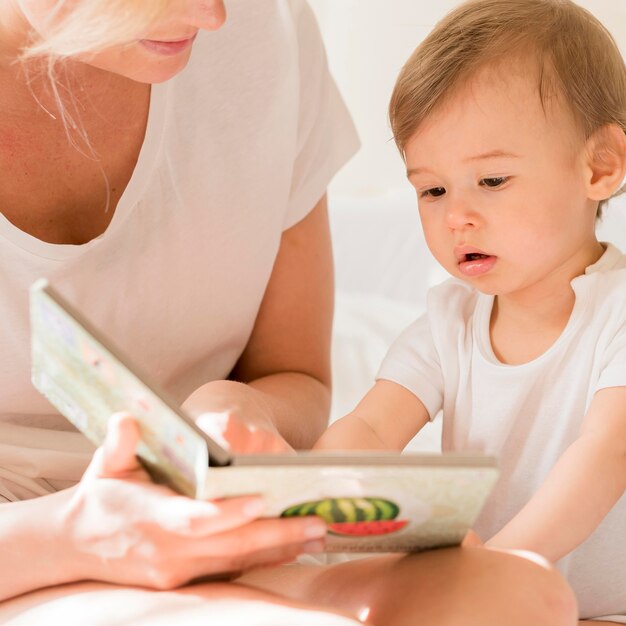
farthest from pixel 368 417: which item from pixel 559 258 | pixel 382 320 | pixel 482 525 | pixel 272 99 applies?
pixel 382 320

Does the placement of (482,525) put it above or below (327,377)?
below

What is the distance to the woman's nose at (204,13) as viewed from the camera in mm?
1064

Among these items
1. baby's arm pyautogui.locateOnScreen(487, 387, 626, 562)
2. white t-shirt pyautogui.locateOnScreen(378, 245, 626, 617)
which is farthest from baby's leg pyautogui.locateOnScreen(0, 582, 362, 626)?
white t-shirt pyautogui.locateOnScreen(378, 245, 626, 617)

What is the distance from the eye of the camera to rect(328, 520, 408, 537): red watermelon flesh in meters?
0.90

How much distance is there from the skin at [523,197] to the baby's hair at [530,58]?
0.05 feet

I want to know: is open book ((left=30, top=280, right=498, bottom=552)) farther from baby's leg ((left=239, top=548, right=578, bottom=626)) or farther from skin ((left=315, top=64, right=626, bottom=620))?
skin ((left=315, top=64, right=626, bottom=620))

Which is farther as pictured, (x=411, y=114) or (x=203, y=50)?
(x=203, y=50)

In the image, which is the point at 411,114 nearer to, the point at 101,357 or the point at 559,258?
the point at 559,258

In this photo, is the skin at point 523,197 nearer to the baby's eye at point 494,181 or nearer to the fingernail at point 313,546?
the baby's eye at point 494,181

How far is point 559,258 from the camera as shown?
1210 millimetres

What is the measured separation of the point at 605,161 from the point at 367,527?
539mm

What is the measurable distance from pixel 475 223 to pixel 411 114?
14cm

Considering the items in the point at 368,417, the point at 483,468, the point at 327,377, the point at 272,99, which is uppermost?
the point at 272,99

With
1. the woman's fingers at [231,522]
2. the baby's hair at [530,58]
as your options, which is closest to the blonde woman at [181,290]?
the woman's fingers at [231,522]
